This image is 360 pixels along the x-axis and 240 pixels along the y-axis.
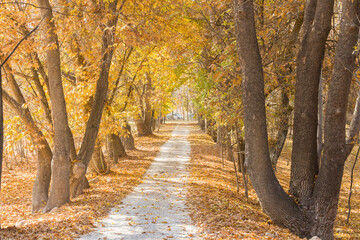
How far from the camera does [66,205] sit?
8.03 meters

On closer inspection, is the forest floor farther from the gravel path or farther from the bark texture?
the bark texture

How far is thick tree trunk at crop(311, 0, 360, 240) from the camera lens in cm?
545

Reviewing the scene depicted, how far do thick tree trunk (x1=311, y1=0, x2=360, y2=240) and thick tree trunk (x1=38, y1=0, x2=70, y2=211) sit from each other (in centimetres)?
632

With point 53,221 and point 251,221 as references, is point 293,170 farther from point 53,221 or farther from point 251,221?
point 53,221

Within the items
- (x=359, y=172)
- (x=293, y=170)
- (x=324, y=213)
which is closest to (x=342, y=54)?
(x=293, y=170)

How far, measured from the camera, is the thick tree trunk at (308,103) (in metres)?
6.02

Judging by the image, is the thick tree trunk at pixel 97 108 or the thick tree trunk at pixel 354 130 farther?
the thick tree trunk at pixel 97 108

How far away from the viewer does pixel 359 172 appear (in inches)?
850

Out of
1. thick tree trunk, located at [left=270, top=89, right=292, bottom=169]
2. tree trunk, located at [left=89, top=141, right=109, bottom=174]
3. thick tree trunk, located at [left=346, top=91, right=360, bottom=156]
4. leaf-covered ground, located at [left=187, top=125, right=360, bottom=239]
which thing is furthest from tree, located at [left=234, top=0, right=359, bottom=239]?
tree trunk, located at [left=89, top=141, right=109, bottom=174]

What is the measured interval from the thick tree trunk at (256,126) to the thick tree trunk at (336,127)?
47cm

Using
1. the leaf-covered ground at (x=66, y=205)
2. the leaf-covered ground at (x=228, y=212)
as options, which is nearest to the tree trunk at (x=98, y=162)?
the leaf-covered ground at (x=66, y=205)

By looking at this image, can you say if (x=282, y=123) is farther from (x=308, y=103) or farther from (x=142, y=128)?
(x=142, y=128)

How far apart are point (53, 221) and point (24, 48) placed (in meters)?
4.35

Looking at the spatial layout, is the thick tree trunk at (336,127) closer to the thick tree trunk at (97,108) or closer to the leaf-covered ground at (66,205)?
the leaf-covered ground at (66,205)
